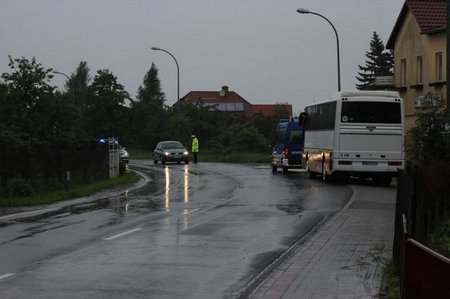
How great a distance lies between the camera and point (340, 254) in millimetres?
9781

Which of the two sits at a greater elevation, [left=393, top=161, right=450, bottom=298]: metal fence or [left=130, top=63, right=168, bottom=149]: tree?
[left=130, top=63, right=168, bottom=149]: tree

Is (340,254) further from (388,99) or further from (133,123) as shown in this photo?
(133,123)

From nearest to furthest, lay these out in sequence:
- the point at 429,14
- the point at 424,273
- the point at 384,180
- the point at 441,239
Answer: the point at 424,273 → the point at 441,239 → the point at 384,180 → the point at 429,14

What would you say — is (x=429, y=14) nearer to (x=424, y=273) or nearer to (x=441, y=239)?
(x=441, y=239)

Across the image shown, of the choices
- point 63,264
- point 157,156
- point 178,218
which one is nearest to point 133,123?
point 157,156

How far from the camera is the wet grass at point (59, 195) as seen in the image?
1920cm

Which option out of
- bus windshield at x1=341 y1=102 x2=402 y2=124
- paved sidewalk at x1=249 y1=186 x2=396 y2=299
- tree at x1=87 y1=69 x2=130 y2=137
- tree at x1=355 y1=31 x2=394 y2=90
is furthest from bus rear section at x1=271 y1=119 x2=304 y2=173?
tree at x1=355 y1=31 x2=394 y2=90

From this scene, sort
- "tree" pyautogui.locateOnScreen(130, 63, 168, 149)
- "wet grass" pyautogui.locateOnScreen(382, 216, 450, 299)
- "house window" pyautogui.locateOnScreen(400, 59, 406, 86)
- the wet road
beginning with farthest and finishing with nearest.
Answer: "tree" pyautogui.locateOnScreen(130, 63, 168, 149)
"house window" pyautogui.locateOnScreen(400, 59, 406, 86)
the wet road
"wet grass" pyautogui.locateOnScreen(382, 216, 450, 299)

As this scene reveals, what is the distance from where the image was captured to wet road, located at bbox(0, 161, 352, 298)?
7867 mm

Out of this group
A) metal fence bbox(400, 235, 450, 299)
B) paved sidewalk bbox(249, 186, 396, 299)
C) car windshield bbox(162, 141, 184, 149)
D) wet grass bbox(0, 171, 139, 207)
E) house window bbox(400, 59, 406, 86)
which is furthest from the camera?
car windshield bbox(162, 141, 184, 149)

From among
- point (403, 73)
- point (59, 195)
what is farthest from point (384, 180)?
point (403, 73)

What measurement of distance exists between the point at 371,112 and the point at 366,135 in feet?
2.97

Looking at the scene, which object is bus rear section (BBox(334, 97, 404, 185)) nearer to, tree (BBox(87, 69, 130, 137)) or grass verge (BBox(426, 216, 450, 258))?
grass verge (BBox(426, 216, 450, 258))

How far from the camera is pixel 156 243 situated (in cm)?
1116
